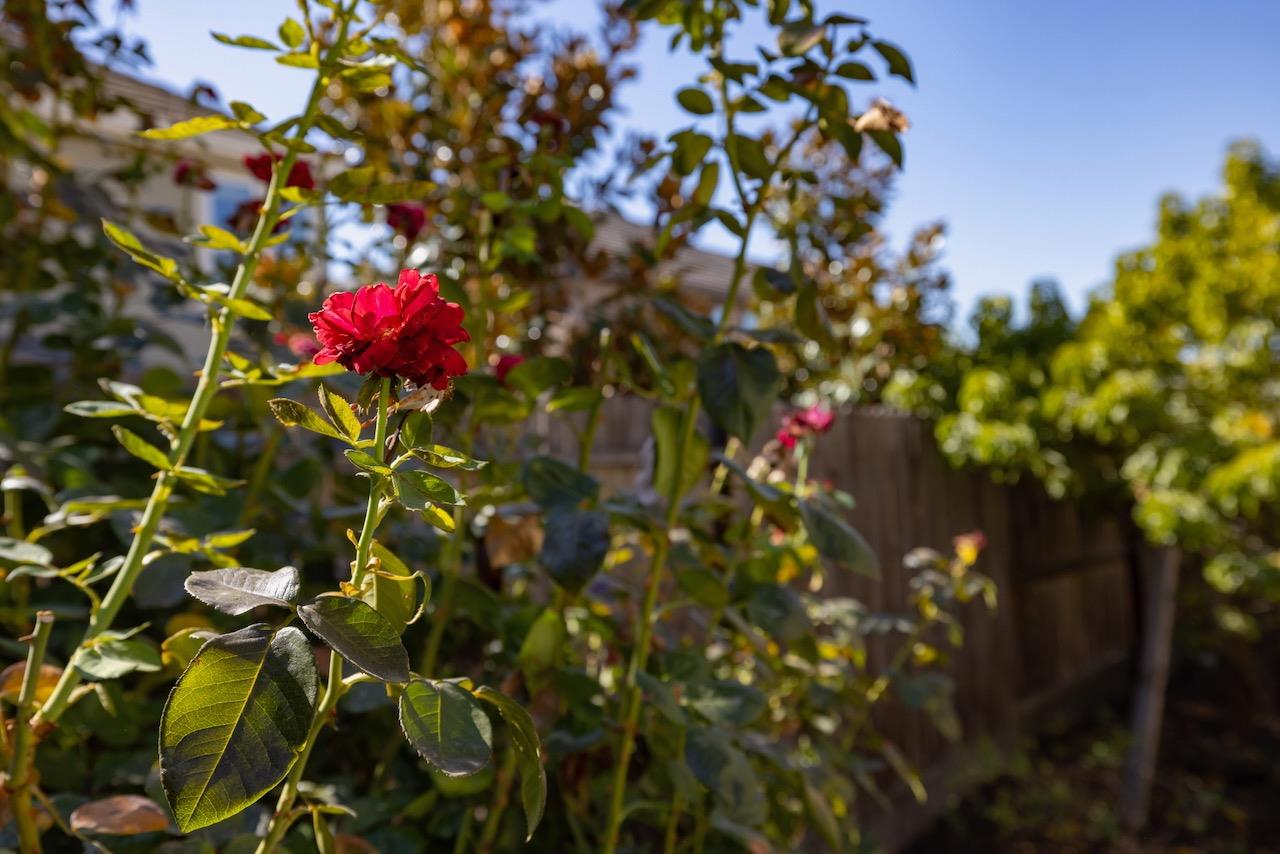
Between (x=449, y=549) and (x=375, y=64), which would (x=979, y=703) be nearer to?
(x=449, y=549)

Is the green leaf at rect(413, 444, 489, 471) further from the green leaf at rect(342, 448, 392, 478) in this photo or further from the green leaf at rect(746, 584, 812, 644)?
the green leaf at rect(746, 584, 812, 644)

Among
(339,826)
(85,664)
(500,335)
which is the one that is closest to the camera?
(85,664)

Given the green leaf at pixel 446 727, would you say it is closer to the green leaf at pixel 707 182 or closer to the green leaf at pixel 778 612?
the green leaf at pixel 778 612

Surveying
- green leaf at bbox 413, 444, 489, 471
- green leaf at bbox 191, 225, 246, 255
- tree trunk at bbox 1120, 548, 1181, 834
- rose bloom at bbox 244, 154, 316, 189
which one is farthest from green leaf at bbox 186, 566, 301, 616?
tree trunk at bbox 1120, 548, 1181, 834

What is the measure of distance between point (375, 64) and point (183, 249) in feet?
2.50

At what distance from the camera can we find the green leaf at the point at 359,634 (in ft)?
1.56

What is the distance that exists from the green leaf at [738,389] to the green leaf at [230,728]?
554 millimetres

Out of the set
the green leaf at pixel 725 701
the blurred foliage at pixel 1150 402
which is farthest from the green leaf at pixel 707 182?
the blurred foliage at pixel 1150 402

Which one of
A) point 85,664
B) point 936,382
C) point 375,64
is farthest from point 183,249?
point 936,382

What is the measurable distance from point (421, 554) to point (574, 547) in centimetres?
37

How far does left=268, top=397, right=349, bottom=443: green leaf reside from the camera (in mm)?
531

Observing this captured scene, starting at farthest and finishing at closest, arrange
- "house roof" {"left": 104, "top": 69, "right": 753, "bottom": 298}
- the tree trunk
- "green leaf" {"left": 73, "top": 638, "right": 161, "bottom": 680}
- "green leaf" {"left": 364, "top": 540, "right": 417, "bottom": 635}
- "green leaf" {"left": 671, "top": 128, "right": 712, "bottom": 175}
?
1. the tree trunk
2. "house roof" {"left": 104, "top": 69, "right": 753, "bottom": 298}
3. "green leaf" {"left": 671, "top": 128, "right": 712, "bottom": 175}
4. "green leaf" {"left": 73, "top": 638, "right": 161, "bottom": 680}
5. "green leaf" {"left": 364, "top": 540, "right": 417, "bottom": 635}

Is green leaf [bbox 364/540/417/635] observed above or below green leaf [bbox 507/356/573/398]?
below

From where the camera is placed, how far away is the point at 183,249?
A: 4.50ft
